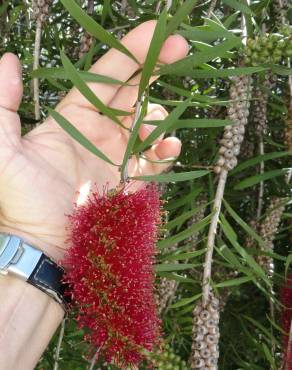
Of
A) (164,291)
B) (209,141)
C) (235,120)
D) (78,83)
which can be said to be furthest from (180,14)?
(164,291)

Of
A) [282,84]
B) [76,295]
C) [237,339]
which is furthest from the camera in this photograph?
[237,339]

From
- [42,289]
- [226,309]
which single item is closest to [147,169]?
[42,289]

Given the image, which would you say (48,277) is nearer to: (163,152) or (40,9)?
(163,152)

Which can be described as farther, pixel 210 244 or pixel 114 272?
pixel 210 244

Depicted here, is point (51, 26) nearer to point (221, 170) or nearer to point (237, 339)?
point (221, 170)

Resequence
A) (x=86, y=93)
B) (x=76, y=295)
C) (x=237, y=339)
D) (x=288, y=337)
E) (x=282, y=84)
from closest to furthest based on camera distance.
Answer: (x=86, y=93) < (x=76, y=295) < (x=288, y=337) < (x=282, y=84) < (x=237, y=339)

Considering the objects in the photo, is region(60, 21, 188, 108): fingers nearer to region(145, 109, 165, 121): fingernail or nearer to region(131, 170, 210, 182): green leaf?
region(145, 109, 165, 121): fingernail

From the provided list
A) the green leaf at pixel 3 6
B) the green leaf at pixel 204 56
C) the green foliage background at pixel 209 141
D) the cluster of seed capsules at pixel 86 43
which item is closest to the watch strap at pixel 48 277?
the green foliage background at pixel 209 141
